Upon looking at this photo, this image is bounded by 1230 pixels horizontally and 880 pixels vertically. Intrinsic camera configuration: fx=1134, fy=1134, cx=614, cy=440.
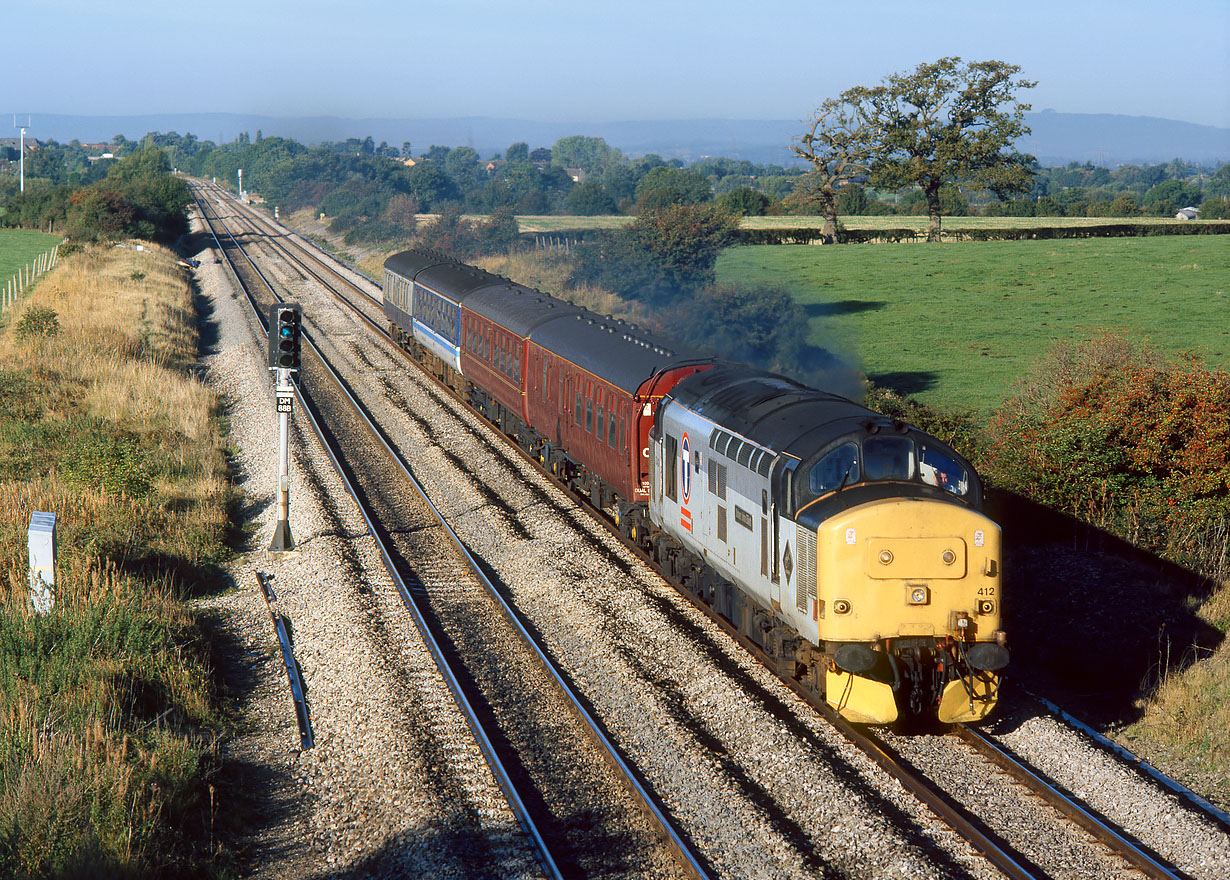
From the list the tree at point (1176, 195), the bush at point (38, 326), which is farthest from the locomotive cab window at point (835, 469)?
the tree at point (1176, 195)

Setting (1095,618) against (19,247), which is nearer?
(1095,618)

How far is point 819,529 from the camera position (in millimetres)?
11828

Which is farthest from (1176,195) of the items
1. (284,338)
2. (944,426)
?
(284,338)

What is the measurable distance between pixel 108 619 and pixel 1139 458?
15551 millimetres

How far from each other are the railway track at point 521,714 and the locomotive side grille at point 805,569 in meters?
2.58

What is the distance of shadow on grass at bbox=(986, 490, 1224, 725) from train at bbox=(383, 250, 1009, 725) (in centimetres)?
297

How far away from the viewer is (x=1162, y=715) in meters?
13.3

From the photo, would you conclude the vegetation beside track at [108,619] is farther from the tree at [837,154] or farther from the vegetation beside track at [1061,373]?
the tree at [837,154]

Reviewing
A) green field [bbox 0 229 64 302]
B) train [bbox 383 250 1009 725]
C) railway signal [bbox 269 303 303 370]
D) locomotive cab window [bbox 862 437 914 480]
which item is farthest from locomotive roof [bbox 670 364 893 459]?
green field [bbox 0 229 64 302]

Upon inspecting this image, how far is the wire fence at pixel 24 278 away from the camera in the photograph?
5167 cm

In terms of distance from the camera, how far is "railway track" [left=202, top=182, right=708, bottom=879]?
10289 millimetres

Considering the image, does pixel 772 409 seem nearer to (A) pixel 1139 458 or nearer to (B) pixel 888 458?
(B) pixel 888 458

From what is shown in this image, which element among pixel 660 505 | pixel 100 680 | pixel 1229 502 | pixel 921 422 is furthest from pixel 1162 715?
pixel 100 680

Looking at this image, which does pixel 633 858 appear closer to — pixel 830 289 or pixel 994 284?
pixel 830 289
